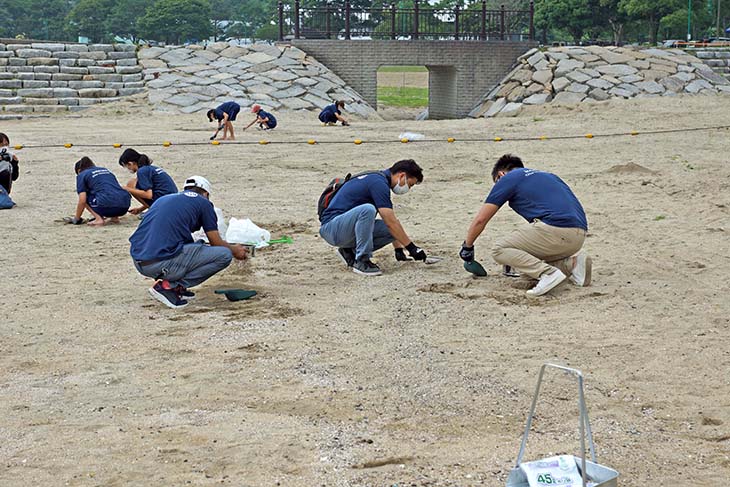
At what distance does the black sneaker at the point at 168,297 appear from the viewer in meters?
7.23

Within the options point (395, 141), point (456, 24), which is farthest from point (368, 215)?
point (456, 24)

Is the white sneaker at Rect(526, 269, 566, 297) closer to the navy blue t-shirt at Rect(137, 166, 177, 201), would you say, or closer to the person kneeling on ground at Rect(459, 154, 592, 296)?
the person kneeling on ground at Rect(459, 154, 592, 296)

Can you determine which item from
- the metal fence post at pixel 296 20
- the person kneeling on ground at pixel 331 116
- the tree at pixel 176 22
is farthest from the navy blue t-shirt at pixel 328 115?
the tree at pixel 176 22

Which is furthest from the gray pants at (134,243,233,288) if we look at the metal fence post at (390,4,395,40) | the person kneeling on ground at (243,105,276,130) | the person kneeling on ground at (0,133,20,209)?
the metal fence post at (390,4,395,40)

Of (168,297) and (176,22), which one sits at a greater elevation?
(176,22)

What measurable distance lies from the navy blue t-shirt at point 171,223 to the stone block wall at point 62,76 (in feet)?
57.1

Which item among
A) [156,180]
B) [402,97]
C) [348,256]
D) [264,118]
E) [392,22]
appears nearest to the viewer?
[348,256]

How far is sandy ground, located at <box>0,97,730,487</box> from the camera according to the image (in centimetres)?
450

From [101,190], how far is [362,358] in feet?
17.8

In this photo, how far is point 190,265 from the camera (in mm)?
7223

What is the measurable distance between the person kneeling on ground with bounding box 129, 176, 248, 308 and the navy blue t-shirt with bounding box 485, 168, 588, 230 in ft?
7.28

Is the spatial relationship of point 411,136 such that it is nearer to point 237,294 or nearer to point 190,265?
point 237,294

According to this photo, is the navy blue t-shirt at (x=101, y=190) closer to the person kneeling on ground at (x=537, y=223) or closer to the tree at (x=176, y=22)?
the person kneeling on ground at (x=537, y=223)

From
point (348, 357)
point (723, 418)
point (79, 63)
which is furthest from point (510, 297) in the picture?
point (79, 63)
